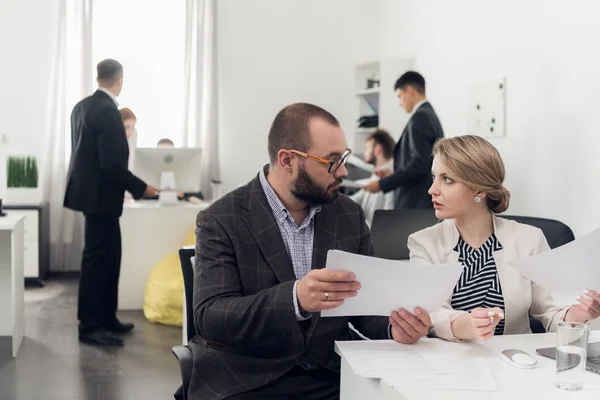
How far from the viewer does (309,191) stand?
191 cm

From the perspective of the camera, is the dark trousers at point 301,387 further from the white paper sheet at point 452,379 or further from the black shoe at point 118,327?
the black shoe at point 118,327

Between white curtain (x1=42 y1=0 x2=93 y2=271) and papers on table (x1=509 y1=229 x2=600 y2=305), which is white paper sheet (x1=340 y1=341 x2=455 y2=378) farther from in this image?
white curtain (x1=42 y1=0 x2=93 y2=271)

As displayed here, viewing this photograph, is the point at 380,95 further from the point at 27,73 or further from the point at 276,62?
the point at 27,73

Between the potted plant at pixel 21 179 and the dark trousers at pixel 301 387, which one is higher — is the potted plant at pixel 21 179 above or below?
above

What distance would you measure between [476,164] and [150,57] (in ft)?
18.0

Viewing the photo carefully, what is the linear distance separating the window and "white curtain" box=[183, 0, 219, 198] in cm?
11

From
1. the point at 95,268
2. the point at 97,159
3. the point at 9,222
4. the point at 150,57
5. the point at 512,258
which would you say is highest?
the point at 150,57

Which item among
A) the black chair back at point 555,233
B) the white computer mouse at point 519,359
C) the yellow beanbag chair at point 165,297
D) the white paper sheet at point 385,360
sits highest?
the black chair back at point 555,233

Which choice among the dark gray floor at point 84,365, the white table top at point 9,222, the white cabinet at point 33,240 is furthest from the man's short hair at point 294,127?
the white cabinet at point 33,240

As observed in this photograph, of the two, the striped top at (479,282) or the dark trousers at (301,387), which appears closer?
the dark trousers at (301,387)

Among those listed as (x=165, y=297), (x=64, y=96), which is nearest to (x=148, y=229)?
(x=165, y=297)

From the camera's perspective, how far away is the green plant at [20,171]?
20.4 ft

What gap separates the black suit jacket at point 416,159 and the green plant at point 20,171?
3311 mm

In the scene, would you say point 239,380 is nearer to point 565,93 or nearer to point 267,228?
point 267,228
